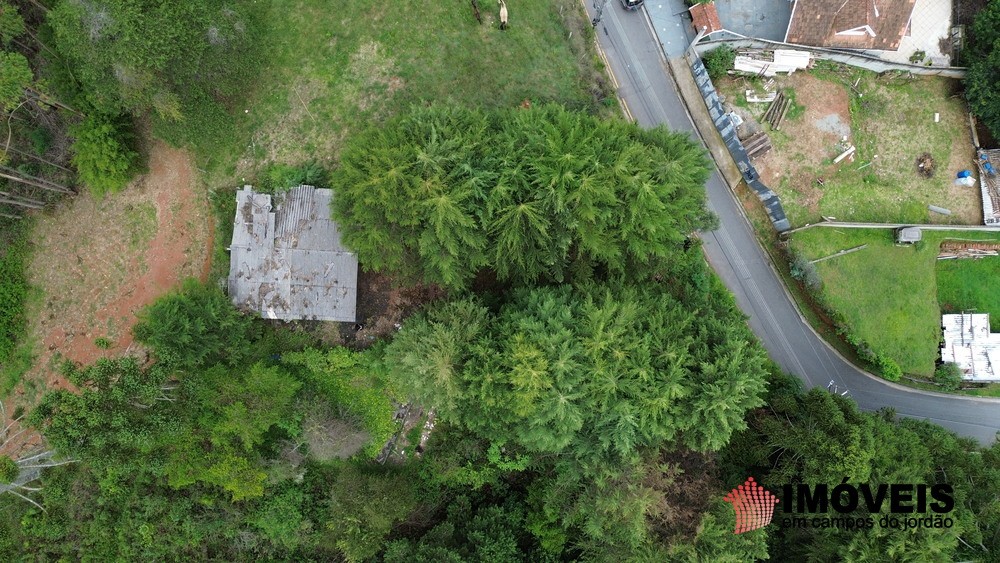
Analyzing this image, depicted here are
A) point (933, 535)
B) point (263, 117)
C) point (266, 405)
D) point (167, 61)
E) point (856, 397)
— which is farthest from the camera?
point (856, 397)

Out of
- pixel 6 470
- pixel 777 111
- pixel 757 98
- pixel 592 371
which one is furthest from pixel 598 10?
pixel 6 470

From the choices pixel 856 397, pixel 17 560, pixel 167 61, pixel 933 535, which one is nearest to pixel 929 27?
pixel 856 397

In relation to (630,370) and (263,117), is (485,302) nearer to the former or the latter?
(630,370)

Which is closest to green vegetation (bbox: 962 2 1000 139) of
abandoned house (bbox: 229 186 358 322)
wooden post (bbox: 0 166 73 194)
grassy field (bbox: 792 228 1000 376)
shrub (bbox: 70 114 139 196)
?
grassy field (bbox: 792 228 1000 376)
